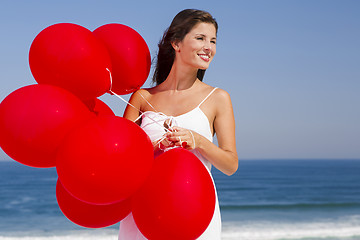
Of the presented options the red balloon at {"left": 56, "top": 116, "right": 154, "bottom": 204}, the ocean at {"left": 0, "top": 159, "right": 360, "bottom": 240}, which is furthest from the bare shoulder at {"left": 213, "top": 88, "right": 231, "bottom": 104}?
the ocean at {"left": 0, "top": 159, "right": 360, "bottom": 240}

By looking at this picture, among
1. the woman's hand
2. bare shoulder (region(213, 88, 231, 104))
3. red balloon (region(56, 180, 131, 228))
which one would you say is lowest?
red balloon (region(56, 180, 131, 228))

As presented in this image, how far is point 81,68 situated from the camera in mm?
2283

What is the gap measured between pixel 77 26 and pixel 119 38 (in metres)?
0.31

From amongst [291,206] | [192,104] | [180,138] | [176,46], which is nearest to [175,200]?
[180,138]

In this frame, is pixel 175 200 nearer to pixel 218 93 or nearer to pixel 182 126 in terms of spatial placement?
pixel 182 126

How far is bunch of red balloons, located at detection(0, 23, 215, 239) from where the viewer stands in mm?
1931

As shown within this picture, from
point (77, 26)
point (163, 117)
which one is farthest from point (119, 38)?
point (163, 117)

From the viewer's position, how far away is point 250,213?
646 inches

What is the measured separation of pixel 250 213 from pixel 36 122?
15.1 metres

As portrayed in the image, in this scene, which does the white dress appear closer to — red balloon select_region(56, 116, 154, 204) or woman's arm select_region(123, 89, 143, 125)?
woman's arm select_region(123, 89, 143, 125)

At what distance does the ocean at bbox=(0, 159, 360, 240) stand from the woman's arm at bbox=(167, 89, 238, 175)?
8.94 metres

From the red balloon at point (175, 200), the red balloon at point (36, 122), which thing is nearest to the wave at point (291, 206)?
the red balloon at point (175, 200)

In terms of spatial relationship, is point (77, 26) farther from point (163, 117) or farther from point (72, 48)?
point (163, 117)

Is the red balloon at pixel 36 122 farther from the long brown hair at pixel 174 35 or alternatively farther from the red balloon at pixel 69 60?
the long brown hair at pixel 174 35
